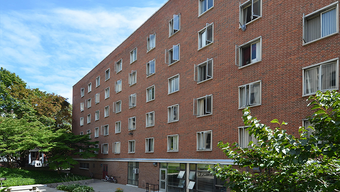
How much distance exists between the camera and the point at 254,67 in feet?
59.5

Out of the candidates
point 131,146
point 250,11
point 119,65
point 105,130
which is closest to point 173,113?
point 131,146

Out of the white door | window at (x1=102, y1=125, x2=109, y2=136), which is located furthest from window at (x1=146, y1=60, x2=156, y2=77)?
window at (x1=102, y1=125, x2=109, y2=136)

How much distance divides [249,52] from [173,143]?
35.2 ft

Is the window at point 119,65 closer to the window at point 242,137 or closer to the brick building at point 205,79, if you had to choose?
the brick building at point 205,79

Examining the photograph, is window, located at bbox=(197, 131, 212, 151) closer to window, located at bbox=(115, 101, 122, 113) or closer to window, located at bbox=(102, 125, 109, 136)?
window, located at bbox=(115, 101, 122, 113)

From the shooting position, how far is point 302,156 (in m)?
4.18

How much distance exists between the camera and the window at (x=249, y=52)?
59.5ft

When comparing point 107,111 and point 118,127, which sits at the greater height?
point 107,111


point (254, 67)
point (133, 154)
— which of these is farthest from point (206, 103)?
point (133, 154)

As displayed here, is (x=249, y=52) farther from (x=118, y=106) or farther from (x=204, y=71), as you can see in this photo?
(x=118, y=106)

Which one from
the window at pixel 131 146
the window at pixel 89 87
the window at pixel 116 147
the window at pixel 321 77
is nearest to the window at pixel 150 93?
the window at pixel 131 146

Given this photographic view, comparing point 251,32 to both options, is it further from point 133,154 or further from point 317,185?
point 133,154

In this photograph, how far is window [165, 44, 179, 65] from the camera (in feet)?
85.6

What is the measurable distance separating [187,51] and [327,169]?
20335 millimetres
